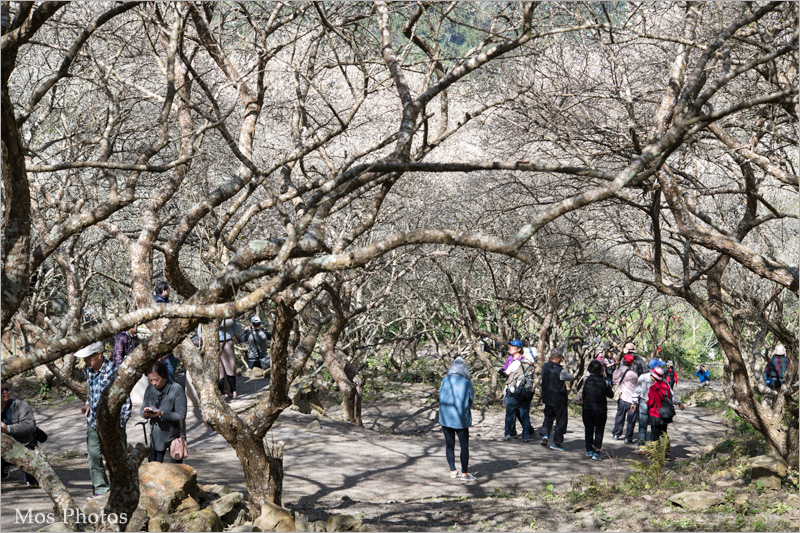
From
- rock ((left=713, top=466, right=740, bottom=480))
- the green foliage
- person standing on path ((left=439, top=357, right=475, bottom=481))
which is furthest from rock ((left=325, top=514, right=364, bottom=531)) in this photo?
rock ((left=713, top=466, right=740, bottom=480))

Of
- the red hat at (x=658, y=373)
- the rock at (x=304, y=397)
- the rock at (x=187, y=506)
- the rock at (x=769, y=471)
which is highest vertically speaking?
the red hat at (x=658, y=373)

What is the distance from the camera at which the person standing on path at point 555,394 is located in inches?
454

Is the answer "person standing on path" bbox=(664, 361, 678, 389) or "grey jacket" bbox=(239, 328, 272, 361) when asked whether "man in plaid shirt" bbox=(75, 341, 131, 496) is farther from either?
"grey jacket" bbox=(239, 328, 272, 361)

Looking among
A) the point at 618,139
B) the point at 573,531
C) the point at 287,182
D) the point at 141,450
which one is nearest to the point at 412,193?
the point at 618,139

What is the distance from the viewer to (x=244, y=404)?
13.3 meters

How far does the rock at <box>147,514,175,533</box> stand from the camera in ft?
20.8

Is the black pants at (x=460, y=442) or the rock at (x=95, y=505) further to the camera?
the black pants at (x=460, y=442)

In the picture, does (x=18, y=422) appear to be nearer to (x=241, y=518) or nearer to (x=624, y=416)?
(x=241, y=518)

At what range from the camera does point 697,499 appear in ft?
25.2

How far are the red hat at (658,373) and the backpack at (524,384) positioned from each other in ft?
6.19

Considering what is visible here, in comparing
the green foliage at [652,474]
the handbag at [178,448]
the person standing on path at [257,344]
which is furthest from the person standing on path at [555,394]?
the person standing on path at [257,344]

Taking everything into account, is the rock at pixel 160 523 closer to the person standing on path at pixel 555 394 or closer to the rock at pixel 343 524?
the rock at pixel 343 524

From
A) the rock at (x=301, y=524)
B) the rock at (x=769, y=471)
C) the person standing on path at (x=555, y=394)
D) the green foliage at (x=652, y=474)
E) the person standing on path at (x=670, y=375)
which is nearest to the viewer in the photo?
the rock at (x=301, y=524)

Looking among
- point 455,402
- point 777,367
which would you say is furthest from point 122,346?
point 777,367
